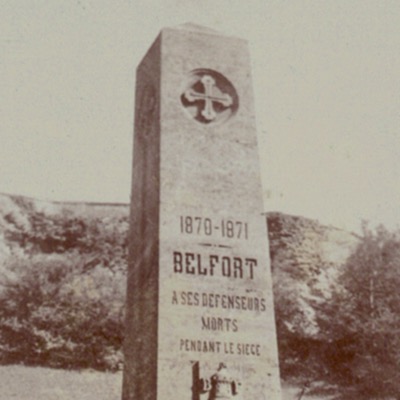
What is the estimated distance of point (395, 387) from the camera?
2062 cm

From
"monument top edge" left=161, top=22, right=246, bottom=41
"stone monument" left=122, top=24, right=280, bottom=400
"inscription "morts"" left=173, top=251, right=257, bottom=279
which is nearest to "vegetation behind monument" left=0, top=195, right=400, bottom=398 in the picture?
"stone monument" left=122, top=24, right=280, bottom=400

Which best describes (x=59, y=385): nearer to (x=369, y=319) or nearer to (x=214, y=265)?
(x=369, y=319)

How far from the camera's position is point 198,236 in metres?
9.29

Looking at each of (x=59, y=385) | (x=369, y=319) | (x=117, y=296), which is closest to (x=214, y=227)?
(x=59, y=385)

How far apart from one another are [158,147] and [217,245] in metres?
1.62

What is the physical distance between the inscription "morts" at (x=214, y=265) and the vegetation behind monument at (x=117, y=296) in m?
12.7

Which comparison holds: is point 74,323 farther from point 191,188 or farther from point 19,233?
point 191,188

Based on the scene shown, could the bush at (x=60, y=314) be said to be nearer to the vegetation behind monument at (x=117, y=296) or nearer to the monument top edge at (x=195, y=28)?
the vegetation behind monument at (x=117, y=296)

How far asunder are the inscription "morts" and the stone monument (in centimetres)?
1

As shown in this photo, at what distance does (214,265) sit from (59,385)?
38.9 feet

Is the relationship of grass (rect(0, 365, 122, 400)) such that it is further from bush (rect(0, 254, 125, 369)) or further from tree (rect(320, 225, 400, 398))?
tree (rect(320, 225, 400, 398))

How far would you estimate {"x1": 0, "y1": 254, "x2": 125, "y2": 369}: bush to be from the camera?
21016 mm

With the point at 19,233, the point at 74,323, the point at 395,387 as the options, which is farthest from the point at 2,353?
the point at 395,387

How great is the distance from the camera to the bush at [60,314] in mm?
21016
